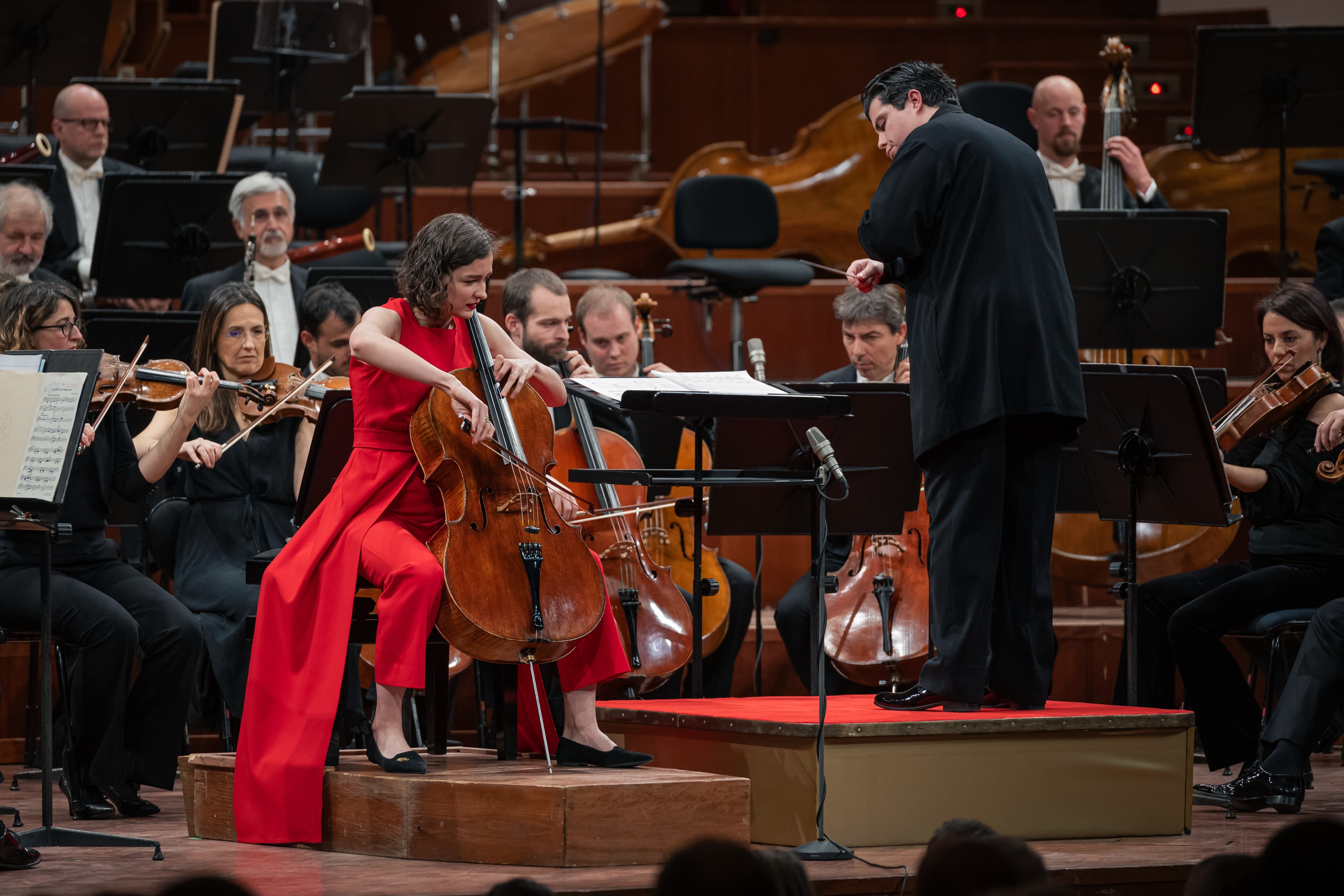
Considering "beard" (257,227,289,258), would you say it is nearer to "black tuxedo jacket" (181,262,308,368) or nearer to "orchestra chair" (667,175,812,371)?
"black tuxedo jacket" (181,262,308,368)

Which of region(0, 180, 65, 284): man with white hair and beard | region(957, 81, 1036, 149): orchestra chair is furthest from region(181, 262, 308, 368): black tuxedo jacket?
region(957, 81, 1036, 149): orchestra chair

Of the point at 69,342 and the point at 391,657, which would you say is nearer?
the point at 391,657

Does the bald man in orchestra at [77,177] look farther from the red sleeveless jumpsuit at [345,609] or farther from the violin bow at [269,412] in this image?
the red sleeveless jumpsuit at [345,609]

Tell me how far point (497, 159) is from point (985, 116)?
267 centimetres

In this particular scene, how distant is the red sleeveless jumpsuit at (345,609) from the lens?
9.78ft

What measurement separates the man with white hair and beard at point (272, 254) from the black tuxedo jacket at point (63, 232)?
564 millimetres

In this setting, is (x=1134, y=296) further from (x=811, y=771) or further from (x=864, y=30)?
(x=864, y=30)

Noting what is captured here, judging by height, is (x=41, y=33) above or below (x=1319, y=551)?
above

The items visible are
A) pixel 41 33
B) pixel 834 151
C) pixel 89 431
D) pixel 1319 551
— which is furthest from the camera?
pixel 834 151

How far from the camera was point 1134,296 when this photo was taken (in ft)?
15.7

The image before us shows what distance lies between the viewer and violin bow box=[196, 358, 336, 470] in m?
3.98

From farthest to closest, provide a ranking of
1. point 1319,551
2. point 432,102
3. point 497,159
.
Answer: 1. point 497,159
2. point 432,102
3. point 1319,551

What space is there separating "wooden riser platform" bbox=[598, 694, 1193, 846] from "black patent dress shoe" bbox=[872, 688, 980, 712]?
0.03 m

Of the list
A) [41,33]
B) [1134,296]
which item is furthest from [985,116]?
[41,33]
